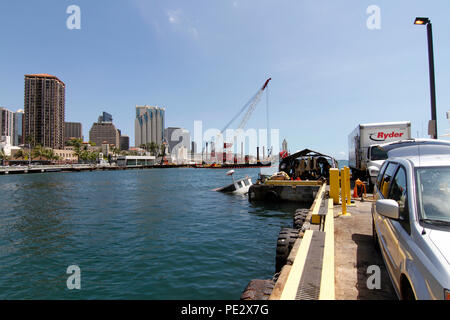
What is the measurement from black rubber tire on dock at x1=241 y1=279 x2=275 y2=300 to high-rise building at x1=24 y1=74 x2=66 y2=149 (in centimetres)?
22231

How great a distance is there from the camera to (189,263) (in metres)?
8.97

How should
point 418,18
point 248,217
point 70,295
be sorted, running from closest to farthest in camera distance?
point 70,295
point 418,18
point 248,217

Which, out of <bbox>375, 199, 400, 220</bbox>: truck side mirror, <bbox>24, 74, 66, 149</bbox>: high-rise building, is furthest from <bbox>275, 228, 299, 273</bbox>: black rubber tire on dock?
<bbox>24, 74, 66, 149</bbox>: high-rise building

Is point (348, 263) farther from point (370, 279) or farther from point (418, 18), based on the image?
point (418, 18)

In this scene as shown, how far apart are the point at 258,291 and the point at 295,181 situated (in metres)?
16.8

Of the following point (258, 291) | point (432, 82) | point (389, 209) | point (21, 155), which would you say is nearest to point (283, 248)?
point (258, 291)

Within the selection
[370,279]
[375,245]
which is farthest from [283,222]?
[370,279]

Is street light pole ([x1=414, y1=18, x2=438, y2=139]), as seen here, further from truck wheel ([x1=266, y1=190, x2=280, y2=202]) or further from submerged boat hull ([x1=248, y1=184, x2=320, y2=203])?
truck wheel ([x1=266, y1=190, x2=280, y2=202])

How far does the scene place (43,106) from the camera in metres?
190

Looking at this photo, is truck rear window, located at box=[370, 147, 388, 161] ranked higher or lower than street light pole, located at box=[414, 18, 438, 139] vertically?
Result: lower

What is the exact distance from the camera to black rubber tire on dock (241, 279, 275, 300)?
461 centimetres

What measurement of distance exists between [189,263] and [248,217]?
26.7 ft

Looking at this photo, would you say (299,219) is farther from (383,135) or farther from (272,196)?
(383,135)

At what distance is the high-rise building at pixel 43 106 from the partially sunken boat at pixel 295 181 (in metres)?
211
